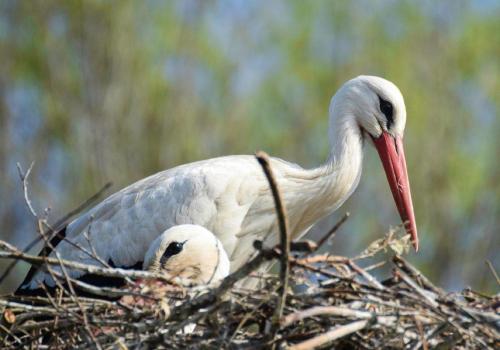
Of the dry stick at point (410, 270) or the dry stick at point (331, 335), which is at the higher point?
the dry stick at point (410, 270)

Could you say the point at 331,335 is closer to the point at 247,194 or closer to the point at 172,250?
the point at 172,250

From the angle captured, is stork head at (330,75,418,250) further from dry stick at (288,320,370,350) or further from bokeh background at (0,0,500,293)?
bokeh background at (0,0,500,293)

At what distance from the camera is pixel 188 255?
4688 millimetres

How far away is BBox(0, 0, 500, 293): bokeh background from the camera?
610 inches

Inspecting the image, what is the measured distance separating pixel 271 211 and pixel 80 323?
1523 millimetres

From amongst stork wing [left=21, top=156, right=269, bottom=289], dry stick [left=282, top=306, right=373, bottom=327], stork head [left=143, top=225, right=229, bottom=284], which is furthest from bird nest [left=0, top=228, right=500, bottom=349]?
stork wing [left=21, top=156, right=269, bottom=289]

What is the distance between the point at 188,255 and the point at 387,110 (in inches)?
52.3

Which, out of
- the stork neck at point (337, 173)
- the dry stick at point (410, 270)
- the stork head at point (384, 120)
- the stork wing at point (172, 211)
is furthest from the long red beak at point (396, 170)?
the dry stick at point (410, 270)

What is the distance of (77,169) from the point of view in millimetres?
15789

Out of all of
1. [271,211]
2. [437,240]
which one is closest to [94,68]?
[437,240]

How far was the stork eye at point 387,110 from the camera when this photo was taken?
5.54 meters

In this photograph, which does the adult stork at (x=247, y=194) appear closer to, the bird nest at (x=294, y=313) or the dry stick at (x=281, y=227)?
the bird nest at (x=294, y=313)

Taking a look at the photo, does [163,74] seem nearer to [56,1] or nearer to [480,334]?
[56,1]

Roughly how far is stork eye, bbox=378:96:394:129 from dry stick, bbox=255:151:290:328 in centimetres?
179
